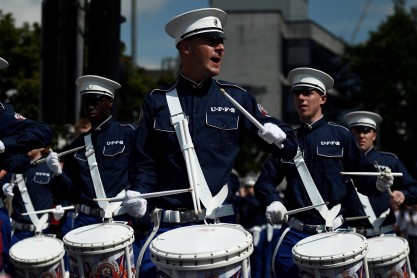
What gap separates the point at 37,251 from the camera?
303 inches

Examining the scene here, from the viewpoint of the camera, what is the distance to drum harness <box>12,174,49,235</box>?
9594mm

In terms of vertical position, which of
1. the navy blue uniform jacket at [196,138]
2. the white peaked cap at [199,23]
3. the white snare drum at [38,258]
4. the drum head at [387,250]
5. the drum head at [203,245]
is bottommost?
the white snare drum at [38,258]

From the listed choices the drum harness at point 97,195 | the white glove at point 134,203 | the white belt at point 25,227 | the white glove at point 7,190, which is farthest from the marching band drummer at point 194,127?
the white belt at point 25,227

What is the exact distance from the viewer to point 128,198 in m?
4.67

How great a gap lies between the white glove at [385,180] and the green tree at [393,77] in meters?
32.9

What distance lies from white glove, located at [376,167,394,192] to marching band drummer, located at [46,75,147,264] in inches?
101

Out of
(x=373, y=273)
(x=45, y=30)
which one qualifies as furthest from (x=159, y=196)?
(x=45, y=30)

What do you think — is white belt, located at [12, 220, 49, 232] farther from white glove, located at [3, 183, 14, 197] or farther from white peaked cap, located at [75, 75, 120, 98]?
white peaked cap, located at [75, 75, 120, 98]

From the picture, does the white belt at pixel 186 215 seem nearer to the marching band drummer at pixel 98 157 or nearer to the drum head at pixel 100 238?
the drum head at pixel 100 238

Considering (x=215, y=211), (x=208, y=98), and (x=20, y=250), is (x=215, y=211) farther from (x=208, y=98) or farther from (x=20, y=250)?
(x=20, y=250)

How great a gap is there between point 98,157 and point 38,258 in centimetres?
113

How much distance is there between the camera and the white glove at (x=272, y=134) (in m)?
4.66

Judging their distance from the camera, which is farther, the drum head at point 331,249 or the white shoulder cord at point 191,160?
the drum head at point 331,249

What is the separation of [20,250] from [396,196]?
12.2 ft
